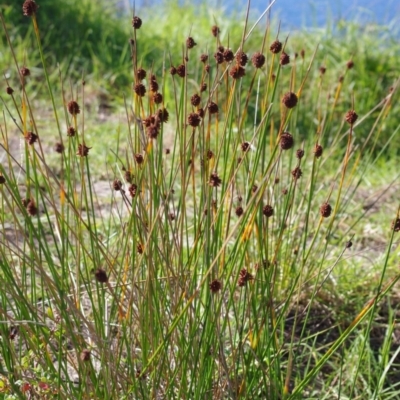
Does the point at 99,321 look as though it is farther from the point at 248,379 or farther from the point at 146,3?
the point at 146,3

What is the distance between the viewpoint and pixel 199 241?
1836mm

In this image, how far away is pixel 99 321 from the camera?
158cm

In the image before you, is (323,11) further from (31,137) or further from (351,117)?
(31,137)

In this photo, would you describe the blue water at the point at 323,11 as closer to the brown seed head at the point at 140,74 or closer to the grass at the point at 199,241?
the grass at the point at 199,241

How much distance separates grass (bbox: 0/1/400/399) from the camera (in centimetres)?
147

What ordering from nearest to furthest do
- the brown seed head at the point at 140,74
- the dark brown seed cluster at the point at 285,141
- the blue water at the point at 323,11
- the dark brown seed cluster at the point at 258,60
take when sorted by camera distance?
the dark brown seed cluster at the point at 285,141
the dark brown seed cluster at the point at 258,60
the brown seed head at the point at 140,74
the blue water at the point at 323,11

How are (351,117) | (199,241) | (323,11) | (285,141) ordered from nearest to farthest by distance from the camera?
1. (285,141)
2. (351,117)
3. (199,241)
4. (323,11)

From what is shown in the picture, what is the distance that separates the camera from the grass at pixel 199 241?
147cm

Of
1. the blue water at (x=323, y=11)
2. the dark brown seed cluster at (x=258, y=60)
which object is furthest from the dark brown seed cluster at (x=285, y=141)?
the blue water at (x=323, y=11)

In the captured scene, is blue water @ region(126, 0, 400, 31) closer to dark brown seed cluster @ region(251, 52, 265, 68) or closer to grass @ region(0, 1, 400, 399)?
grass @ region(0, 1, 400, 399)

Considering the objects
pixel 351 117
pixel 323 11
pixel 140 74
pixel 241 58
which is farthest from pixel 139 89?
pixel 323 11

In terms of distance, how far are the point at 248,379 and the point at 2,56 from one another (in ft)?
12.9

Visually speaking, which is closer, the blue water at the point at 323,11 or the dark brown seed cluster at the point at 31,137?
the dark brown seed cluster at the point at 31,137

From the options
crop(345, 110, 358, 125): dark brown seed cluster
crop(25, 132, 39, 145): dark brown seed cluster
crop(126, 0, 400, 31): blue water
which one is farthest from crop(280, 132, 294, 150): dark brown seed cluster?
crop(126, 0, 400, 31): blue water
